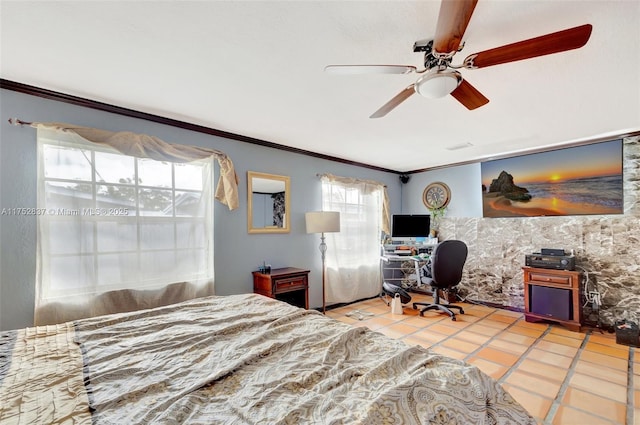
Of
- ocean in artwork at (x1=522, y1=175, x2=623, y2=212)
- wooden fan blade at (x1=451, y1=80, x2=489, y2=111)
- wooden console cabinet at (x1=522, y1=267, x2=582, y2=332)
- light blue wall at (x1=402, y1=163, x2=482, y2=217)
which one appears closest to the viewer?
wooden fan blade at (x1=451, y1=80, x2=489, y2=111)

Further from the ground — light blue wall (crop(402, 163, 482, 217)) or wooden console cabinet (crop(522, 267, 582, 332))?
light blue wall (crop(402, 163, 482, 217))

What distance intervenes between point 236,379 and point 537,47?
196 cm

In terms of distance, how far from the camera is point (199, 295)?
2.95 meters

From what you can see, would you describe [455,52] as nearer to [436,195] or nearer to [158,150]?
[158,150]

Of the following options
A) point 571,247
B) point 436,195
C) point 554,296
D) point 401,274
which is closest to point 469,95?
point 554,296

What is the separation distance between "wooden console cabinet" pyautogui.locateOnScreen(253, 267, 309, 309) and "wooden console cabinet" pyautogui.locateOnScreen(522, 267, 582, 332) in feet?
9.41

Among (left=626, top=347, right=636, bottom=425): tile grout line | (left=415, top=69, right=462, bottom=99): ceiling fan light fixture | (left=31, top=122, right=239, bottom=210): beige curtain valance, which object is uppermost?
(left=415, top=69, right=462, bottom=99): ceiling fan light fixture

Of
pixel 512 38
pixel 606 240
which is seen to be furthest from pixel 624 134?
pixel 512 38

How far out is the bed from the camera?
0.88 m

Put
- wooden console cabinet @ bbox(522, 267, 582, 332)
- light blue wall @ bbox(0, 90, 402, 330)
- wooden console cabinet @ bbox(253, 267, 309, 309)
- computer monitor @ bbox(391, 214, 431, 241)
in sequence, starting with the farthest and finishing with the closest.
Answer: computer monitor @ bbox(391, 214, 431, 241) < wooden console cabinet @ bbox(522, 267, 582, 332) < wooden console cabinet @ bbox(253, 267, 309, 309) < light blue wall @ bbox(0, 90, 402, 330)

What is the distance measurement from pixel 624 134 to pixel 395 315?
11.3ft

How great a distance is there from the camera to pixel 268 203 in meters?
3.64

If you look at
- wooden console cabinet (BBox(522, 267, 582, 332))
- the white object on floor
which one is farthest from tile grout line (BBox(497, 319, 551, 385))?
the white object on floor

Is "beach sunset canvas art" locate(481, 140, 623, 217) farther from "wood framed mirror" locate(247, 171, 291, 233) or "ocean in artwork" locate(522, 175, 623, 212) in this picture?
"wood framed mirror" locate(247, 171, 291, 233)
